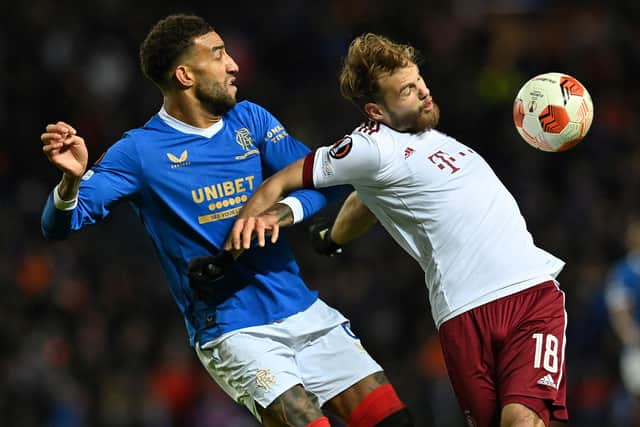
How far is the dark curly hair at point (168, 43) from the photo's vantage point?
16.4 ft

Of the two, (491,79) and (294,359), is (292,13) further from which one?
(294,359)

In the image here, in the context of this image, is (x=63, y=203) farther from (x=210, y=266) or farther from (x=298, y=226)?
(x=298, y=226)

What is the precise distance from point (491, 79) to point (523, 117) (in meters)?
7.37

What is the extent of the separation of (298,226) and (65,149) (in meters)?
6.56

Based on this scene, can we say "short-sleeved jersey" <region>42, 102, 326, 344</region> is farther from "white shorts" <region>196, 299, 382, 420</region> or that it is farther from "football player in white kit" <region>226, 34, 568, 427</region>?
"football player in white kit" <region>226, 34, 568, 427</region>

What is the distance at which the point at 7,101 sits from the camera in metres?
12.3

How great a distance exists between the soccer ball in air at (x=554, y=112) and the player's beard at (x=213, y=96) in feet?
4.36

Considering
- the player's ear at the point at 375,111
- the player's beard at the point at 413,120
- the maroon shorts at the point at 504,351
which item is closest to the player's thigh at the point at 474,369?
the maroon shorts at the point at 504,351

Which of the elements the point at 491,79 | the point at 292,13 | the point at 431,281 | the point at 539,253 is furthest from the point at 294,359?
the point at 292,13

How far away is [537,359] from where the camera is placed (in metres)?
4.55

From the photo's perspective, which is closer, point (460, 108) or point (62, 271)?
point (62, 271)

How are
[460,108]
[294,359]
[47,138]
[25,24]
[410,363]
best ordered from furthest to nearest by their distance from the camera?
[25,24] < [460,108] < [410,363] < [294,359] < [47,138]

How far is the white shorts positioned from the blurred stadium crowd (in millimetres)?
4699

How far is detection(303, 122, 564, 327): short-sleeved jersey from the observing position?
15.3 ft
